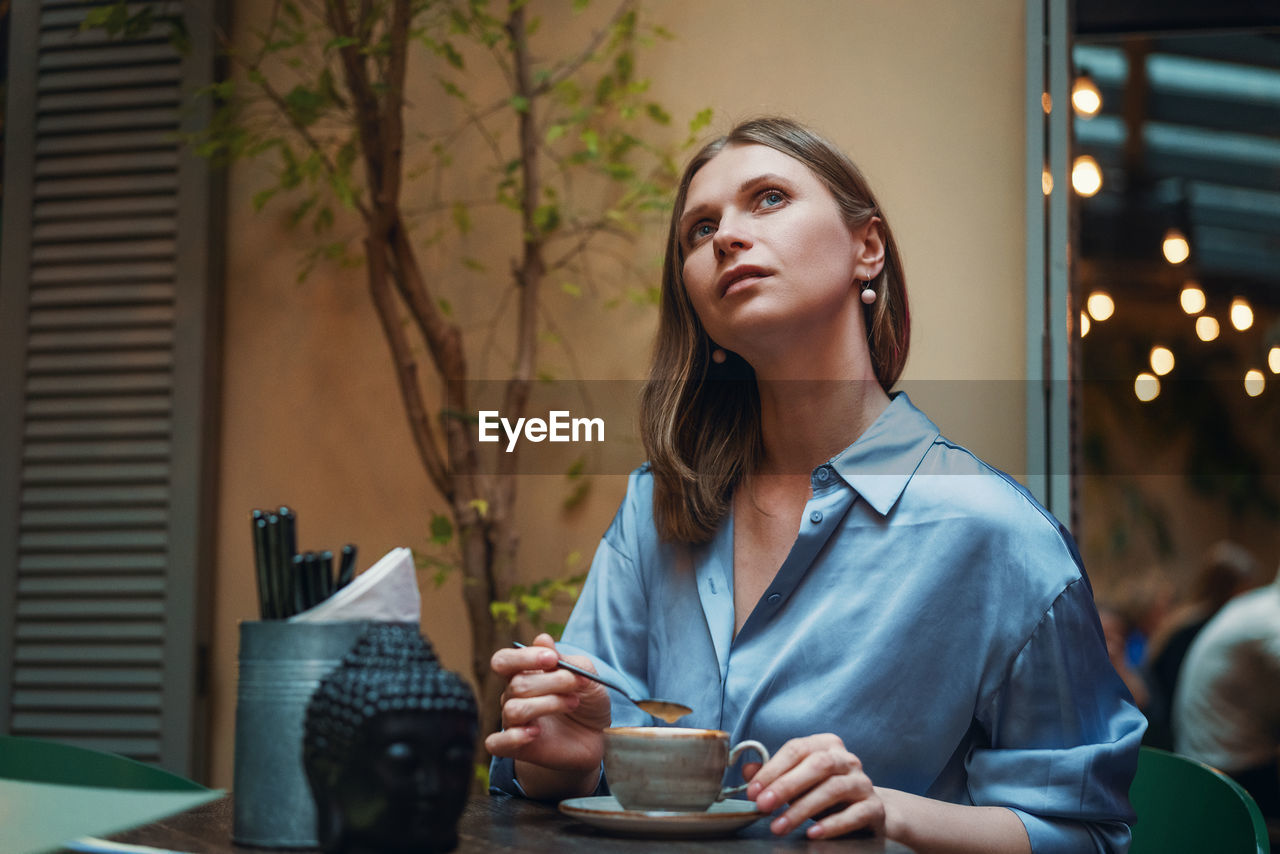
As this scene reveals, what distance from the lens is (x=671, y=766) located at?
811 mm

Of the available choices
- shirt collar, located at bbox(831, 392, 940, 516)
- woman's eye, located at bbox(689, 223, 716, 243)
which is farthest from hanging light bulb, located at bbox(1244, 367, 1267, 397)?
woman's eye, located at bbox(689, 223, 716, 243)

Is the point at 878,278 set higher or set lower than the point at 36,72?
lower

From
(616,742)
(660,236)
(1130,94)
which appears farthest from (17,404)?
(1130,94)

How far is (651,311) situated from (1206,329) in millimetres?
1204

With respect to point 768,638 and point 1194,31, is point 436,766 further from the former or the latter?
point 1194,31

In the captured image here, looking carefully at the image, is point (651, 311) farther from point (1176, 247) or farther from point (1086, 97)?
point (1176, 247)

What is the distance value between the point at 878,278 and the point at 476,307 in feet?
3.72

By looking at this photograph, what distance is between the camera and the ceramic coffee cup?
810 millimetres

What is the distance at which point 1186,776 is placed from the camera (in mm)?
1201

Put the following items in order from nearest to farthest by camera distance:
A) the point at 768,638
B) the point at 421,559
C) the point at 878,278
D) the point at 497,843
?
the point at 497,843
the point at 768,638
the point at 878,278
the point at 421,559

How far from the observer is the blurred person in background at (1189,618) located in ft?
8.91

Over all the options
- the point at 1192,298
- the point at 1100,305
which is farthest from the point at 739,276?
the point at 1192,298

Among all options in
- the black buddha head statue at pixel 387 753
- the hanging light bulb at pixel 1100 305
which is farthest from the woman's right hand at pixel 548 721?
the hanging light bulb at pixel 1100 305

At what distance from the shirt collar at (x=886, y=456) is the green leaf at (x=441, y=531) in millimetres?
1094
